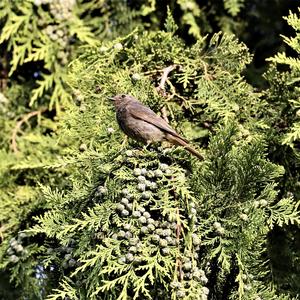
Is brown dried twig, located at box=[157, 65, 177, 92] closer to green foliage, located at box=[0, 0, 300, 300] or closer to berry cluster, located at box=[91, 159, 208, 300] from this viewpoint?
green foliage, located at box=[0, 0, 300, 300]

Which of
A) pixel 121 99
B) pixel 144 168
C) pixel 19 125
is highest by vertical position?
pixel 144 168

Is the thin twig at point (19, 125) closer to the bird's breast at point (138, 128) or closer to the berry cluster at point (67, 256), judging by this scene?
the bird's breast at point (138, 128)

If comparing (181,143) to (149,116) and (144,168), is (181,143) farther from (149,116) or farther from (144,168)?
(144,168)

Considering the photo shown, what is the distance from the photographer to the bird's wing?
205 centimetres

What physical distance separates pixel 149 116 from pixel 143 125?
6 centimetres

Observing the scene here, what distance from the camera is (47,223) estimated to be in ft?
6.12

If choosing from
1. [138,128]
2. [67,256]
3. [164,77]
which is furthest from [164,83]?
[67,256]

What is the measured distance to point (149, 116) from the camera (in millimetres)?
2098

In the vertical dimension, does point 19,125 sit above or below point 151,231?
below

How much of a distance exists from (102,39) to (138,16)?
0.23m

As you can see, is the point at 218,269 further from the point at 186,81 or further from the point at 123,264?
the point at 186,81

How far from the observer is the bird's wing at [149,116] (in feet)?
6.72

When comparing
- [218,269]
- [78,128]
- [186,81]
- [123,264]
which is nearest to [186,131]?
[186,81]

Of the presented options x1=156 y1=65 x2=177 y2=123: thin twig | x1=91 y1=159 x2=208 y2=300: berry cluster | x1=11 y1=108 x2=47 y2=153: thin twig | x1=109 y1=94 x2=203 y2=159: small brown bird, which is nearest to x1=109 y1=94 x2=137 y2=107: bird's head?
x1=109 y1=94 x2=203 y2=159: small brown bird
